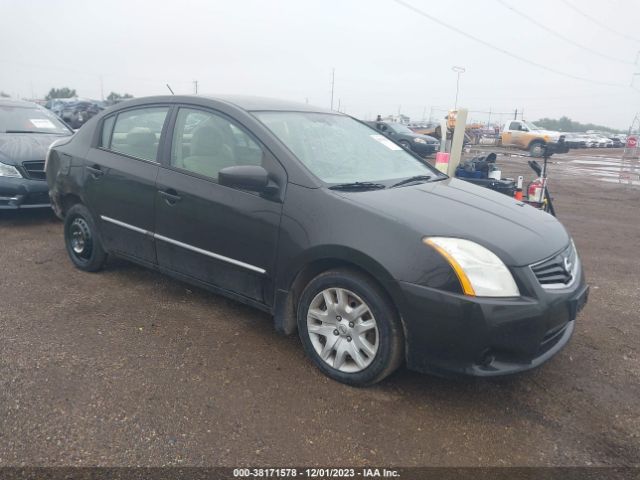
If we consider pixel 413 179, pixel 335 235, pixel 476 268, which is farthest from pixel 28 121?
pixel 476 268

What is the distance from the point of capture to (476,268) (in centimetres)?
271

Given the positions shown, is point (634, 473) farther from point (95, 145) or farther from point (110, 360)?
point (95, 145)

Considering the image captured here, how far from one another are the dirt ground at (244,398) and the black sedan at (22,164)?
7.87 feet

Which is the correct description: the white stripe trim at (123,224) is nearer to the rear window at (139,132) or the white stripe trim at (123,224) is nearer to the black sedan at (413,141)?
the rear window at (139,132)

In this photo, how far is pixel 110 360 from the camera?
3291 millimetres

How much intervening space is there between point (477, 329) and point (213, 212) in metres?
1.87

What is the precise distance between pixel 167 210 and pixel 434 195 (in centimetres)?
191

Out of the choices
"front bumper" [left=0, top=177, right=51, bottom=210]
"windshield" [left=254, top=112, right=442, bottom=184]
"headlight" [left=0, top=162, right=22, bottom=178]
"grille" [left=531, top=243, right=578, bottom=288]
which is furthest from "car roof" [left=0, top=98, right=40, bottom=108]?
"grille" [left=531, top=243, right=578, bottom=288]

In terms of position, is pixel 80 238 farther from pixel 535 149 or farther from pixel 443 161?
pixel 535 149

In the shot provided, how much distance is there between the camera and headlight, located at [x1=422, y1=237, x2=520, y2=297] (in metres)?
2.68

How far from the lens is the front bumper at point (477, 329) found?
2.65 m

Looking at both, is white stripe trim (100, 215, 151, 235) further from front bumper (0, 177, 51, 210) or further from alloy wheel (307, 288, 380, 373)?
front bumper (0, 177, 51, 210)

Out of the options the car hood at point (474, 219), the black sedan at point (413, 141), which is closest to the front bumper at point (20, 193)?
the car hood at point (474, 219)

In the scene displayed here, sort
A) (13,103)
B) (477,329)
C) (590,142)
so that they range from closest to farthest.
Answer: (477,329) → (13,103) → (590,142)
